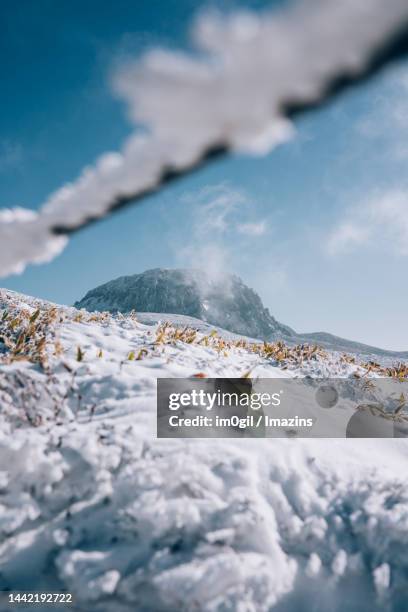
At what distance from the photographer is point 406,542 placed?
210cm

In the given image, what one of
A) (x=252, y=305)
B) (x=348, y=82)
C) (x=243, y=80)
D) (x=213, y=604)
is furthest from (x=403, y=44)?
(x=252, y=305)

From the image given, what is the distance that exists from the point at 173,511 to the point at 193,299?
5839 centimetres

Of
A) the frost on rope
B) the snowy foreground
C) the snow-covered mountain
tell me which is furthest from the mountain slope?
the frost on rope

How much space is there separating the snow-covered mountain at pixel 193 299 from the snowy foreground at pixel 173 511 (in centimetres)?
5033

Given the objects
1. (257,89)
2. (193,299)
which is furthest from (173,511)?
(193,299)

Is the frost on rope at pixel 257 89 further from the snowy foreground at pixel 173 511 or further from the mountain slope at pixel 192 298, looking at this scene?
the mountain slope at pixel 192 298

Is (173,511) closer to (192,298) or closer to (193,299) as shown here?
(193,299)

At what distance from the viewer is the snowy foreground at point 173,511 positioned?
177 centimetres

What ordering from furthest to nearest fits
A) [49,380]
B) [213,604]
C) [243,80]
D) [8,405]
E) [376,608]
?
[49,380] → [8,405] → [376,608] → [213,604] → [243,80]

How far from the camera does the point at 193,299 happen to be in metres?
60.3

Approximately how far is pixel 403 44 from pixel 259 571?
7.41 feet

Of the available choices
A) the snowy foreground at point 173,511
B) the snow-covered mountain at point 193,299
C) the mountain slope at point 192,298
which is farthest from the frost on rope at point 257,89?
the mountain slope at point 192,298

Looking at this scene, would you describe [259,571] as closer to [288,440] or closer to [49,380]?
[288,440]

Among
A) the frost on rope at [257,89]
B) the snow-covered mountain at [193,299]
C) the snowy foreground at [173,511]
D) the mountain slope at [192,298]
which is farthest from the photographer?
the mountain slope at [192,298]
